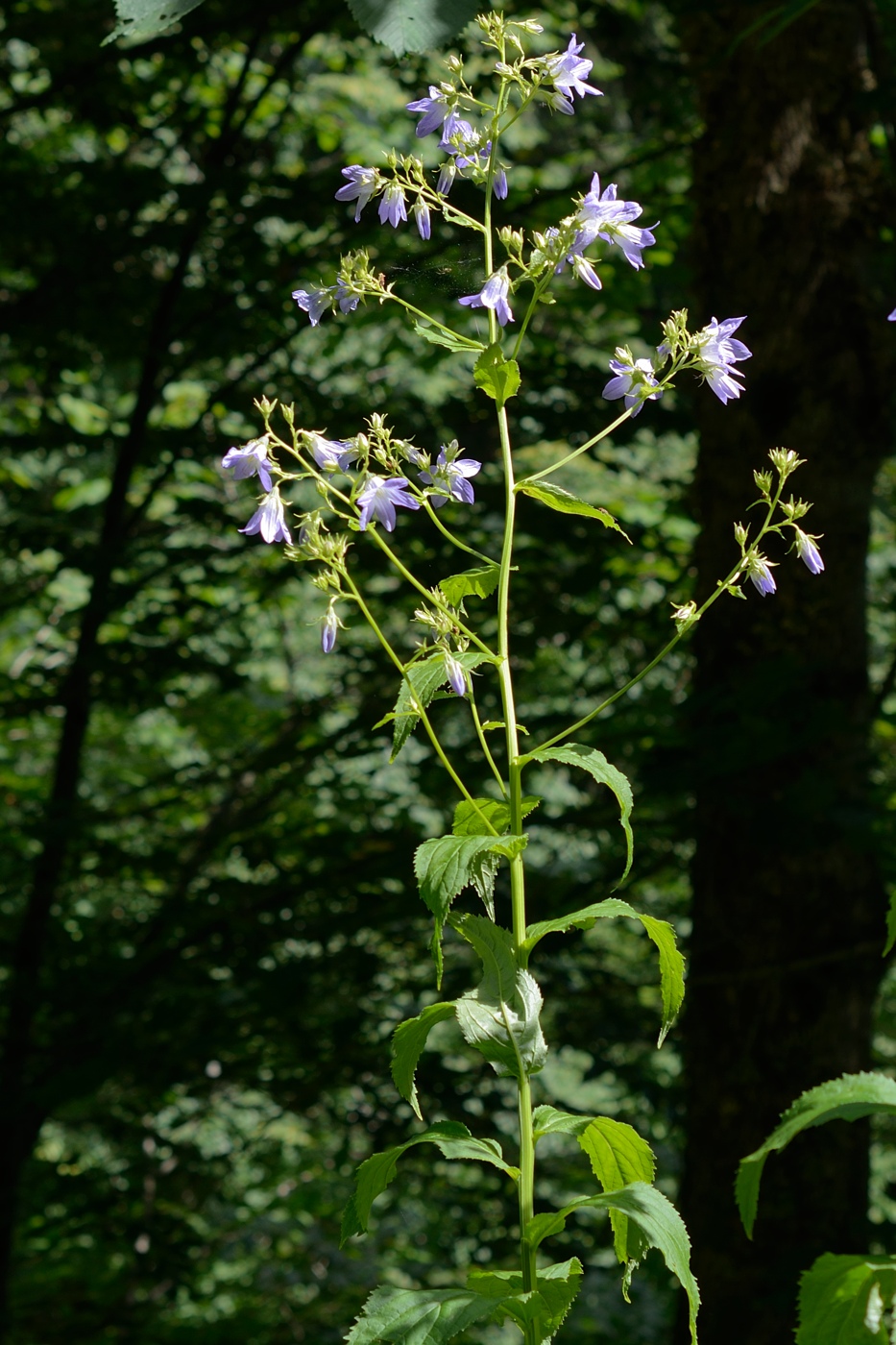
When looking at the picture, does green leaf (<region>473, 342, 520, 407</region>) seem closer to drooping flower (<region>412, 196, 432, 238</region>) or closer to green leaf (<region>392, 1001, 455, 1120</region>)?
drooping flower (<region>412, 196, 432, 238</region>)

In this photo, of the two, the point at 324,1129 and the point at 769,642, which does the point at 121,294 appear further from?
the point at 324,1129

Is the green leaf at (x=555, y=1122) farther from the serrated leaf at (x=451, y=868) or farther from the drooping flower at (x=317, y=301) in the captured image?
the drooping flower at (x=317, y=301)

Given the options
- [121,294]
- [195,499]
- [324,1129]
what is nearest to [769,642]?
[195,499]

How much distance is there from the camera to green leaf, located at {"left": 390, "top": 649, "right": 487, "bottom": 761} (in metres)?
0.78

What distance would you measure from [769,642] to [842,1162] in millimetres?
1003

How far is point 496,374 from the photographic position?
801 mm

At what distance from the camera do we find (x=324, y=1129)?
420cm

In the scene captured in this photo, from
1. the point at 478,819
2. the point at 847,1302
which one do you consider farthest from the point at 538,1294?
the point at 478,819

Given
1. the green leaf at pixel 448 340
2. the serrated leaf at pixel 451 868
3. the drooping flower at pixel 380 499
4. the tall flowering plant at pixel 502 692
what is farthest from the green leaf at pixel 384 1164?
the green leaf at pixel 448 340

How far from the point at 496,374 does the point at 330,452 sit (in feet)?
0.41

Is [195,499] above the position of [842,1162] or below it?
above

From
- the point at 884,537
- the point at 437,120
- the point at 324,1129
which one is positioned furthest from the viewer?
the point at 884,537

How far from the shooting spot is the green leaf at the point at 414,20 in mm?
749

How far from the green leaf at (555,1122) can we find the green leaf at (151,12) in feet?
2.36
